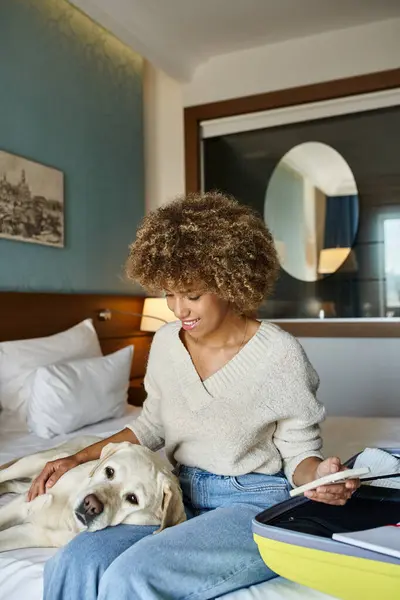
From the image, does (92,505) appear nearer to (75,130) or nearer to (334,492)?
(334,492)

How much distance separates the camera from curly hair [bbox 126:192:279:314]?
4.10 ft

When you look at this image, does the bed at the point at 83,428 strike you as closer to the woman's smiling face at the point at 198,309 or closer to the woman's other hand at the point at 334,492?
the woman's other hand at the point at 334,492

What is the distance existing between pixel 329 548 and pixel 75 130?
2583 mm

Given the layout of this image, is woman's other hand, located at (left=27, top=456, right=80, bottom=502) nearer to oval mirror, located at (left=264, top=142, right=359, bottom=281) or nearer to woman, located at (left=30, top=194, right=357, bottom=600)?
woman, located at (left=30, top=194, right=357, bottom=600)

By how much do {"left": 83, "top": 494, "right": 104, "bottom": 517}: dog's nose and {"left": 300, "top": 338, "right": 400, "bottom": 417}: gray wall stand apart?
7.74 ft

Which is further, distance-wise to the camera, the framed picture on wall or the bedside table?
the bedside table

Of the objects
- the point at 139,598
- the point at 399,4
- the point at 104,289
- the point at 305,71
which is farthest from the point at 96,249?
the point at 139,598

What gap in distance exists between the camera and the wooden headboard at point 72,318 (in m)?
2.46

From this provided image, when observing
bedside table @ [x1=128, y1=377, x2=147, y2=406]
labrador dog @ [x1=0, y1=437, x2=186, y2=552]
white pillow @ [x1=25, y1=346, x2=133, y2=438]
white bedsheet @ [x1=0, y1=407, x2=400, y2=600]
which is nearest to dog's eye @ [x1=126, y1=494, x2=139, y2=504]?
labrador dog @ [x1=0, y1=437, x2=186, y2=552]

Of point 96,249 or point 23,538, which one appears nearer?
point 23,538

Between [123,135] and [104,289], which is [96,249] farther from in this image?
[123,135]

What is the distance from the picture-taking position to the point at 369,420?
242 centimetres

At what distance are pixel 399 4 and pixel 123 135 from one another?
161 cm

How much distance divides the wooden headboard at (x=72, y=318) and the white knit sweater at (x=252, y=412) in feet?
4.38
